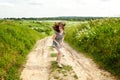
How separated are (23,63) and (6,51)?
4.14 ft

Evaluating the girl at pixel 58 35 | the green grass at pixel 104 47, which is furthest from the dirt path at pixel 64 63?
the girl at pixel 58 35

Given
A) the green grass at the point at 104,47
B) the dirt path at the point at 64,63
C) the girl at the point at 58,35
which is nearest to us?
the dirt path at the point at 64,63

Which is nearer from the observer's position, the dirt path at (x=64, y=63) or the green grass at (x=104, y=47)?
the dirt path at (x=64, y=63)

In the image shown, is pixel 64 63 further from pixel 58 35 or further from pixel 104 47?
pixel 104 47

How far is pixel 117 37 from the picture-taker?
15414 millimetres

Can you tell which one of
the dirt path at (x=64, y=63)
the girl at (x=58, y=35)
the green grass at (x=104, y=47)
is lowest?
the dirt path at (x=64, y=63)

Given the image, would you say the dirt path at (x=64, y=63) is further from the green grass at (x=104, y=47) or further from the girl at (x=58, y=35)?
the girl at (x=58, y=35)

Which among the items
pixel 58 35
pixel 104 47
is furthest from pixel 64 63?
pixel 104 47

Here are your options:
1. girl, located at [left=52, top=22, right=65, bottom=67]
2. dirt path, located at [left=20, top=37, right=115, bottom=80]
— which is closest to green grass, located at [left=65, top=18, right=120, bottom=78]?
dirt path, located at [left=20, top=37, right=115, bottom=80]

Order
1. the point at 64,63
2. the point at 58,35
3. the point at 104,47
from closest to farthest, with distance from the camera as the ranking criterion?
the point at 58,35 < the point at 64,63 < the point at 104,47

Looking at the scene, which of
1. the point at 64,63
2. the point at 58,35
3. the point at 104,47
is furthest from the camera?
the point at 104,47

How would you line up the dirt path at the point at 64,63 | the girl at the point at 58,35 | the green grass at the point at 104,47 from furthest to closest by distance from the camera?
1. the green grass at the point at 104,47
2. the girl at the point at 58,35
3. the dirt path at the point at 64,63

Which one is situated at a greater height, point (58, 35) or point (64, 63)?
point (58, 35)

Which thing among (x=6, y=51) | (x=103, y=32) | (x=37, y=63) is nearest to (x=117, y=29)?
(x=103, y=32)
